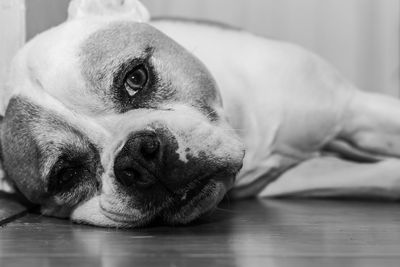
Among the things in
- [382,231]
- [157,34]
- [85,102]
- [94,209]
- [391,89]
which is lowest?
[391,89]

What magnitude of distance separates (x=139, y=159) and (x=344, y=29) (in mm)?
2780

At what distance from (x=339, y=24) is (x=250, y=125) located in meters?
2.05

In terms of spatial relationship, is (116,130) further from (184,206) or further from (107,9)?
(107,9)

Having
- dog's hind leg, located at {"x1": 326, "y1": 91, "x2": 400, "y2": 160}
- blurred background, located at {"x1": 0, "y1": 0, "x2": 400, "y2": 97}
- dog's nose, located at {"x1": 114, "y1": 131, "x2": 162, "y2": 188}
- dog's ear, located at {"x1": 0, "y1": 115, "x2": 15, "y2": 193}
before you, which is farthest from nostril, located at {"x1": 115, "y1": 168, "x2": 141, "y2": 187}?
blurred background, located at {"x1": 0, "y1": 0, "x2": 400, "y2": 97}

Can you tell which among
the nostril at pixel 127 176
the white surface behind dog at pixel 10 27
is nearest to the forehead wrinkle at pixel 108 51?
the nostril at pixel 127 176

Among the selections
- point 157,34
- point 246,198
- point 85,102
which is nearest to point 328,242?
point 85,102

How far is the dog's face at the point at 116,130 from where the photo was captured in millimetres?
1663

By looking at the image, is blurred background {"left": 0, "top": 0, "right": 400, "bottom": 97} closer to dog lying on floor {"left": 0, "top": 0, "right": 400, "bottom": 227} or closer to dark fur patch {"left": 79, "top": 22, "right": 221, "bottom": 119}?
dog lying on floor {"left": 0, "top": 0, "right": 400, "bottom": 227}

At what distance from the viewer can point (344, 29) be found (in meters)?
4.10

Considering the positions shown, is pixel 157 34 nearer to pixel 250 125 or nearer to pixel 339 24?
pixel 250 125

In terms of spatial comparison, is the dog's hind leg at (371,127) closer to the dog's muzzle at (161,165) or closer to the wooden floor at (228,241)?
the wooden floor at (228,241)

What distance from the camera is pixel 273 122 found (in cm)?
235

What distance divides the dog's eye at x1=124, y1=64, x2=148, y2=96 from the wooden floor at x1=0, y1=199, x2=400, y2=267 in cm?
41

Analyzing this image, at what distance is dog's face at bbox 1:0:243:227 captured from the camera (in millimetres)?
1663
